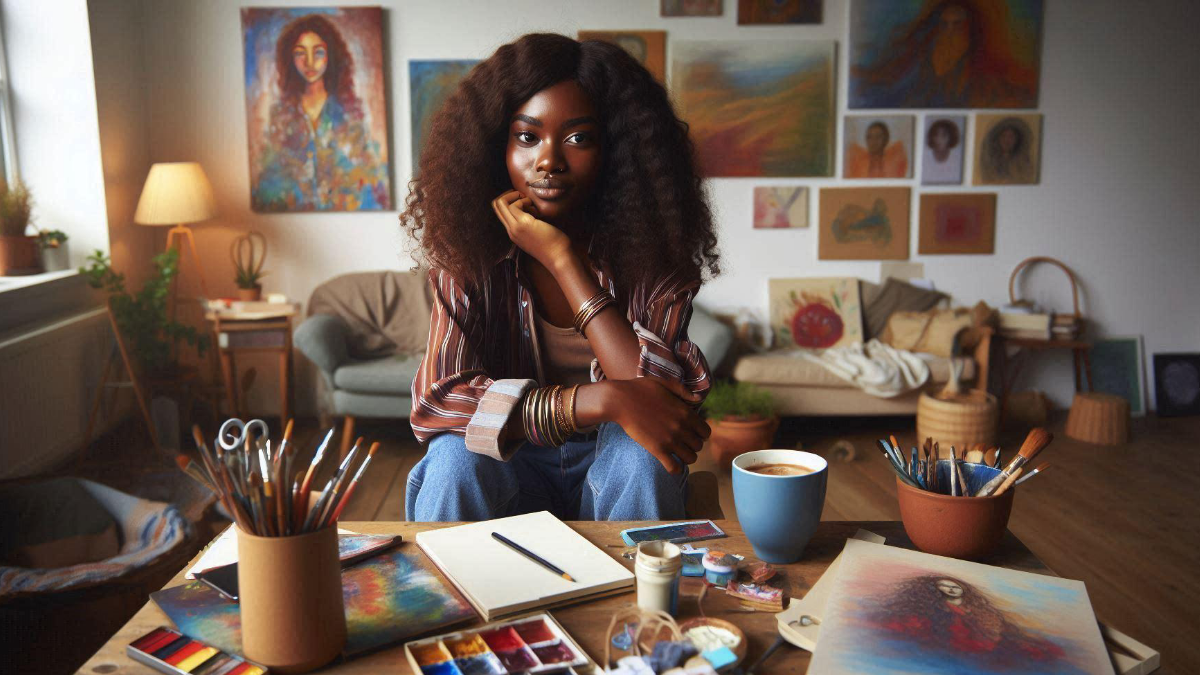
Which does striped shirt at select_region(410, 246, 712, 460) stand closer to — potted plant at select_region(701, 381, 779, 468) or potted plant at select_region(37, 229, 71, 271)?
potted plant at select_region(701, 381, 779, 468)

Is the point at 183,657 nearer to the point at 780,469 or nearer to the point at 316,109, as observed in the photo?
the point at 780,469

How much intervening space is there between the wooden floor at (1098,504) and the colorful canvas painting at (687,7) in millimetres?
1964

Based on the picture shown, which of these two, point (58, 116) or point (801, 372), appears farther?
point (801, 372)

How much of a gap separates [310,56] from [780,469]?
3616 millimetres

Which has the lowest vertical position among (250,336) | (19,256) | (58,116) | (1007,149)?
(250,336)

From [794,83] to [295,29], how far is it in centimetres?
231

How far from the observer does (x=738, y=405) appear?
3607 millimetres

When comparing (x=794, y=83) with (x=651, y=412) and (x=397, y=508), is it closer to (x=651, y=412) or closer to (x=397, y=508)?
(x=397, y=508)

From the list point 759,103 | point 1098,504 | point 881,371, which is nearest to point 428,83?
point 759,103

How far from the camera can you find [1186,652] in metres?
2.06

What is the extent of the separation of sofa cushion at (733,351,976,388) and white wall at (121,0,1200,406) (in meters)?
0.56

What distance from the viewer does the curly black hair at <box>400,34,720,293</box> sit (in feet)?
4.73

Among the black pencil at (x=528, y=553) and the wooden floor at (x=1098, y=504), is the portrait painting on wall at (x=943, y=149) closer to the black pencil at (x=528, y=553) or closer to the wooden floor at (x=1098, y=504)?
the wooden floor at (x=1098, y=504)

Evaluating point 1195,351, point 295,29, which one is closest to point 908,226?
point 1195,351
